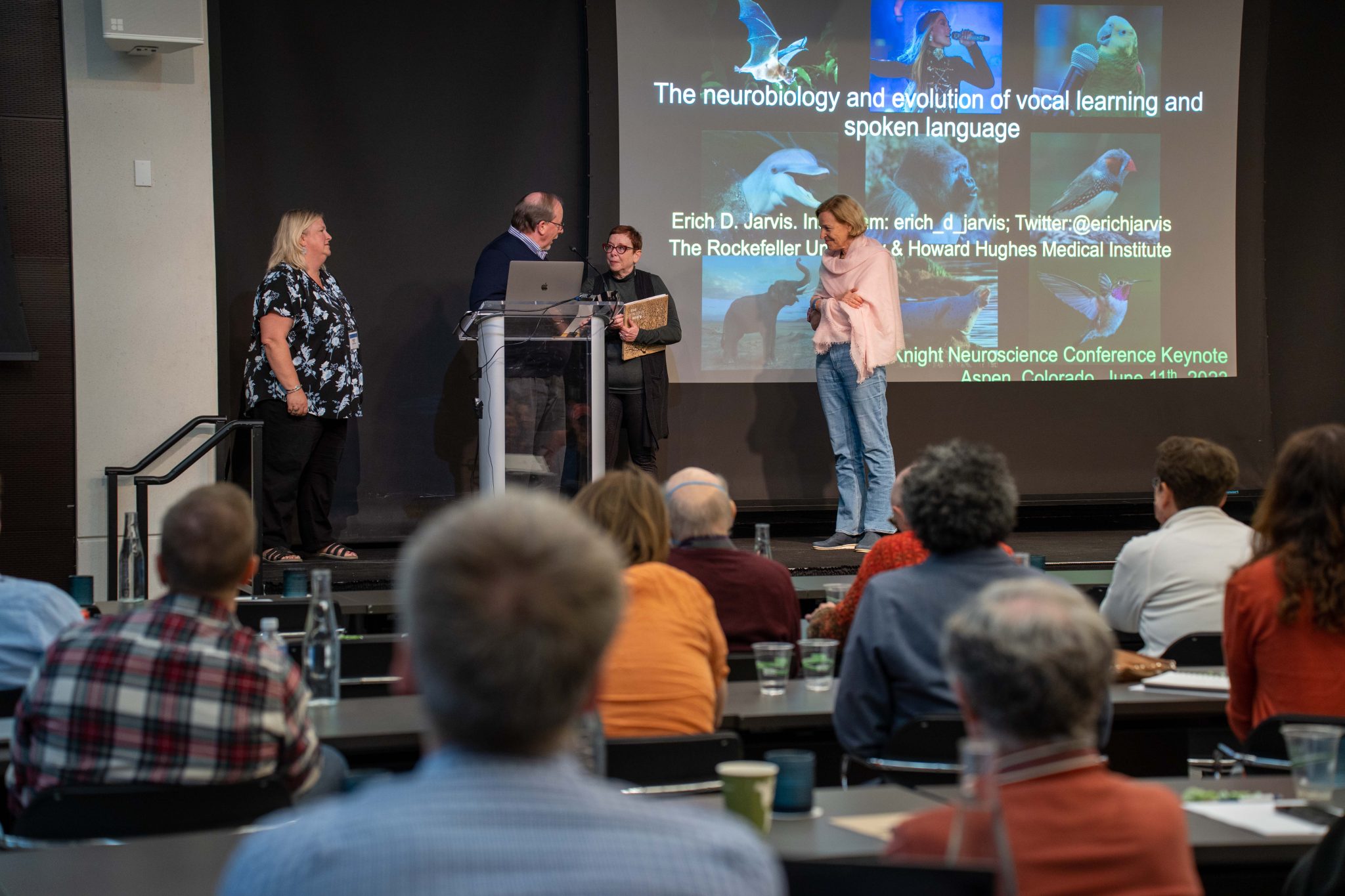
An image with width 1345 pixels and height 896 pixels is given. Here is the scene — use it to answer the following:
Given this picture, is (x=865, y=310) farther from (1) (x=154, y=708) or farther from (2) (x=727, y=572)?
(1) (x=154, y=708)

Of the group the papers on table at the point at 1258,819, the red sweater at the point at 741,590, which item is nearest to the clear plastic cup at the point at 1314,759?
the papers on table at the point at 1258,819

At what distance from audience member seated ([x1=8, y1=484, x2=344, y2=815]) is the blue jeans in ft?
14.7

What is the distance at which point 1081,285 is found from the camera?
766 cm

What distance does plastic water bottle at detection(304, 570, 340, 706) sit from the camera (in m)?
2.77

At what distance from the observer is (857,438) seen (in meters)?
6.50

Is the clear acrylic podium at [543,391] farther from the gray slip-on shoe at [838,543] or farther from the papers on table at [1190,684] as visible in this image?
the papers on table at [1190,684]

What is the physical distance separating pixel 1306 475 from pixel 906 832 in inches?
67.4

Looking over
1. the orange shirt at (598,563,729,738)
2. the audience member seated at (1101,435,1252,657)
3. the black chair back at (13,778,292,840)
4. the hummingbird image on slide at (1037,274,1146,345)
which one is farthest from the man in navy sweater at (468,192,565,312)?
the black chair back at (13,778,292,840)

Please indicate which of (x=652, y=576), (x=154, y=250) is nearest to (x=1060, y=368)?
(x=154, y=250)

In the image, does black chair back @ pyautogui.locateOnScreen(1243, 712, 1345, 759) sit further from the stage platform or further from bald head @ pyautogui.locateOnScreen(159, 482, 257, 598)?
the stage platform

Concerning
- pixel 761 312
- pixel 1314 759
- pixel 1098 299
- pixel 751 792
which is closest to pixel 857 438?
pixel 761 312

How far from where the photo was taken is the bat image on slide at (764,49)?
731 centimetres

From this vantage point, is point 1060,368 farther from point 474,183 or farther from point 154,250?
point 154,250

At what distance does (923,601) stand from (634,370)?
4456 mm
